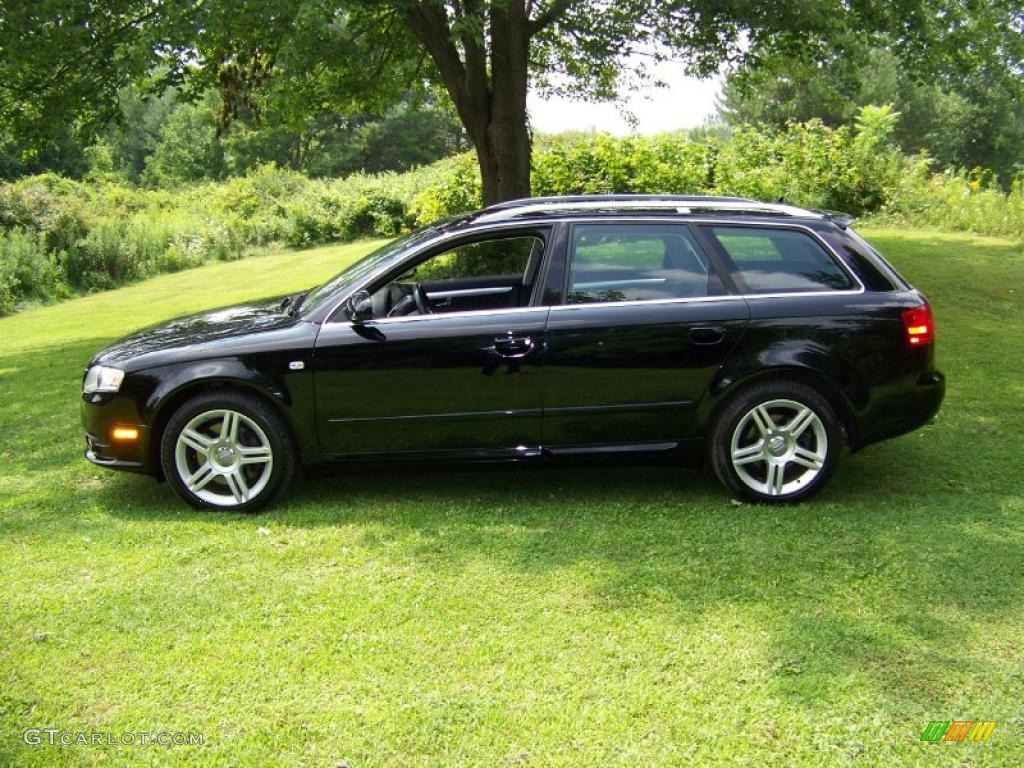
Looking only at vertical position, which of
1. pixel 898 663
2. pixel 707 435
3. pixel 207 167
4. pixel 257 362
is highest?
pixel 207 167

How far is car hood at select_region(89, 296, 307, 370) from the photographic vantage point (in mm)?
5199

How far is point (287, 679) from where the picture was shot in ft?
11.5

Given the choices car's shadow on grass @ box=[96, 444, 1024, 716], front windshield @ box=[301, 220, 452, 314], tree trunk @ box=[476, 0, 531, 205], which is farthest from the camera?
tree trunk @ box=[476, 0, 531, 205]

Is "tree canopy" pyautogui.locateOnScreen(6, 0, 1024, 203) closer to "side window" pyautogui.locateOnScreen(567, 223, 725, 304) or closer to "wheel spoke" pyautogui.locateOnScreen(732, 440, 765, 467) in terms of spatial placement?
"side window" pyautogui.locateOnScreen(567, 223, 725, 304)

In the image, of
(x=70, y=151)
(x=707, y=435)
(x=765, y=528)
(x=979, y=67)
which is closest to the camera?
(x=765, y=528)

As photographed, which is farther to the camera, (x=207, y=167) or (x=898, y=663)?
(x=207, y=167)

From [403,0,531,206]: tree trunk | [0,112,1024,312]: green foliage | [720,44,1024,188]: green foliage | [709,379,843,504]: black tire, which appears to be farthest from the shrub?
[720,44,1024,188]: green foliage

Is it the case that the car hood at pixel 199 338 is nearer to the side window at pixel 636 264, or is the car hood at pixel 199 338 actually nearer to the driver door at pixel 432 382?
the driver door at pixel 432 382

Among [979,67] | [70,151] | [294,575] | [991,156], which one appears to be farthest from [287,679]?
[991,156]

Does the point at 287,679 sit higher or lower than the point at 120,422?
lower

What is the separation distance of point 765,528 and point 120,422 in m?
3.58

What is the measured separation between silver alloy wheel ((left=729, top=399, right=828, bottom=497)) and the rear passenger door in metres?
0.33

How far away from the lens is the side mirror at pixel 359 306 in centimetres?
518

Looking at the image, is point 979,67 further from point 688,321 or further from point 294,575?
point 294,575
